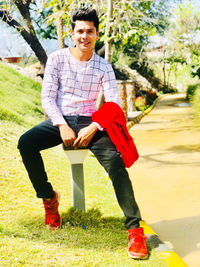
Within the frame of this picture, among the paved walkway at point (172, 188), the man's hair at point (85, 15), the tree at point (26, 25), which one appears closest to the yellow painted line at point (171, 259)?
the paved walkway at point (172, 188)

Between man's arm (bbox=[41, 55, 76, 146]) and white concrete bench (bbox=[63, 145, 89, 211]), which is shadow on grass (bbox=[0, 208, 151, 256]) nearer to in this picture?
white concrete bench (bbox=[63, 145, 89, 211])

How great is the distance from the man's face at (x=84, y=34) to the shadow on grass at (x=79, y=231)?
1.49 metres

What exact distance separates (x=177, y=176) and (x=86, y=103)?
275 cm

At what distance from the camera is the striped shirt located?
278 centimetres

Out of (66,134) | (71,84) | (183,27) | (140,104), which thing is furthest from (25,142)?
(183,27)

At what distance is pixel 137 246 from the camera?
2.52m

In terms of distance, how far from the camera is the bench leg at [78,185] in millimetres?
3070

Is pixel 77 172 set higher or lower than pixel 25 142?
lower

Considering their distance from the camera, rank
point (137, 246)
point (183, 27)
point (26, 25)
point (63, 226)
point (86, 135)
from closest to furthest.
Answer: point (137, 246), point (86, 135), point (63, 226), point (26, 25), point (183, 27)

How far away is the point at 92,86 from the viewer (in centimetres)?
284

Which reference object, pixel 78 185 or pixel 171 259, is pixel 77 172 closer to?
pixel 78 185

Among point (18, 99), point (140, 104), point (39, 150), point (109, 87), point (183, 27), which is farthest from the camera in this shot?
point (183, 27)

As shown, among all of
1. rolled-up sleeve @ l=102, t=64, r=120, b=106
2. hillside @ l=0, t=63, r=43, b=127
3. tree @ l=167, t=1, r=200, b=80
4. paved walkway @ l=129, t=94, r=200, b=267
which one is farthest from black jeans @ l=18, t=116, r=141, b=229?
tree @ l=167, t=1, r=200, b=80

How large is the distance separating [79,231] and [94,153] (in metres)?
0.73
